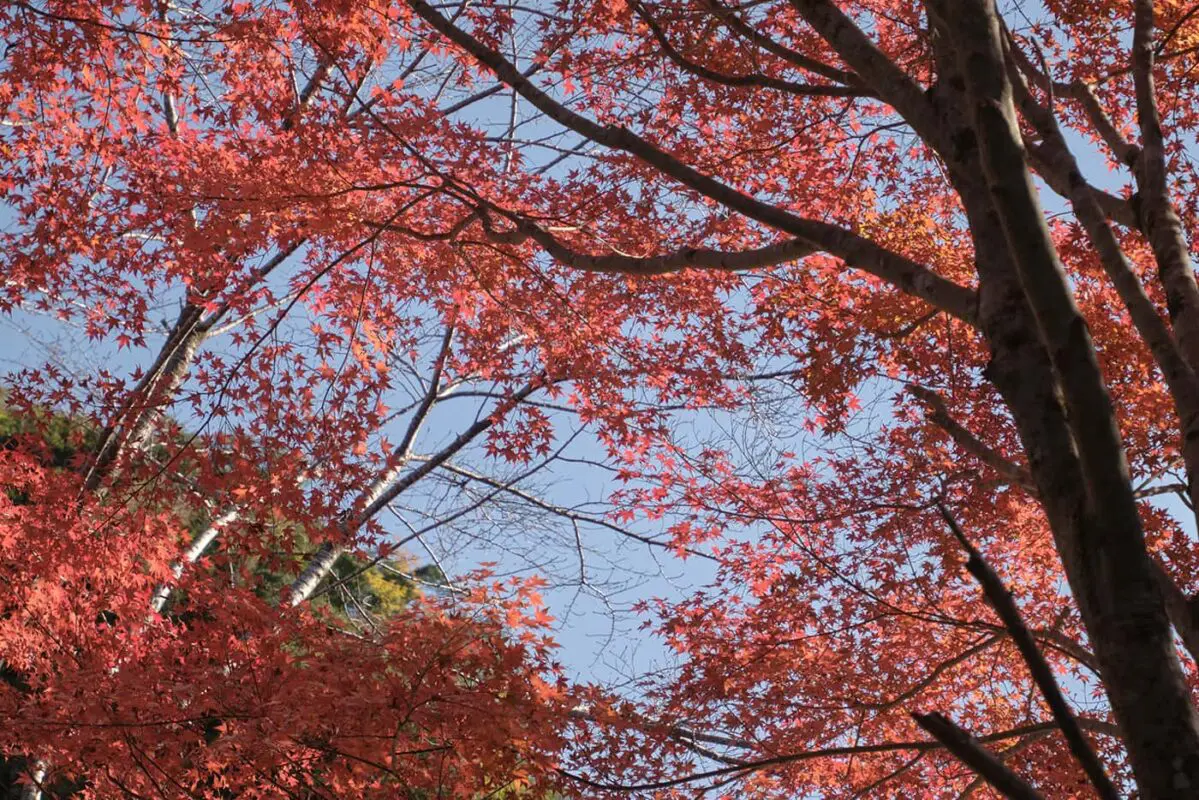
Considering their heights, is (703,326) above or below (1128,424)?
above

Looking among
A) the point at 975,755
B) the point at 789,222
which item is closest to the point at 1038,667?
the point at 975,755

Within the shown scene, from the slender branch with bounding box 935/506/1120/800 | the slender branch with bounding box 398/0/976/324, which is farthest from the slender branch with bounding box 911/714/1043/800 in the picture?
the slender branch with bounding box 398/0/976/324

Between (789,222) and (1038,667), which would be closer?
(1038,667)

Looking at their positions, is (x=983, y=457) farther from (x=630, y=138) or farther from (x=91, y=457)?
(x=91, y=457)

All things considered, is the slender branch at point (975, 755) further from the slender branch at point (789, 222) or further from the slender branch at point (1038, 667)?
the slender branch at point (789, 222)

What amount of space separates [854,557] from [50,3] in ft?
26.5

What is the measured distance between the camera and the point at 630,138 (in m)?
4.24

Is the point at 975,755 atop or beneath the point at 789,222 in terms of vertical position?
beneath

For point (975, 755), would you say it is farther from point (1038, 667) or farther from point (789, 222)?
point (789, 222)

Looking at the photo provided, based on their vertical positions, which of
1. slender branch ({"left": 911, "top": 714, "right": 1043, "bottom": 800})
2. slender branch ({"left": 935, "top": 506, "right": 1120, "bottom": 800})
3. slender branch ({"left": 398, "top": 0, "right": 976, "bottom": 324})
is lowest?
slender branch ({"left": 911, "top": 714, "right": 1043, "bottom": 800})

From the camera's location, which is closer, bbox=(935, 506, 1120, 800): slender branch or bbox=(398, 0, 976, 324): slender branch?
bbox=(935, 506, 1120, 800): slender branch

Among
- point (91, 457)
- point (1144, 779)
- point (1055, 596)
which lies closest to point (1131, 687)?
point (1144, 779)

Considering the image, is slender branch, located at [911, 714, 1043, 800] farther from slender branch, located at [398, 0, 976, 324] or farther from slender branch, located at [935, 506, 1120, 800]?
slender branch, located at [398, 0, 976, 324]

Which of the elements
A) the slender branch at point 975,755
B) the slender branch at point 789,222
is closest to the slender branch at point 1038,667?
the slender branch at point 975,755
